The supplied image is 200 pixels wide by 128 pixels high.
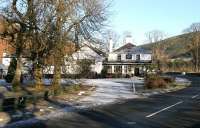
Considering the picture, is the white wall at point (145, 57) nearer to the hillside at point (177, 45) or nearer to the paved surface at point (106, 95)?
the hillside at point (177, 45)

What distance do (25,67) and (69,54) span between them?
706cm

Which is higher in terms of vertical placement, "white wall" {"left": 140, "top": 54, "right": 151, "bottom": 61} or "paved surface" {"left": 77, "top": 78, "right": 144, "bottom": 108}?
"white wall" {"left": 140, "top": 54, "right": 151, "bottom": 61}

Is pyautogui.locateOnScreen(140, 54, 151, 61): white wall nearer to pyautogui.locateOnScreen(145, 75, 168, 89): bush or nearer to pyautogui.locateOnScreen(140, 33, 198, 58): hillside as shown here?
pyautogui.locateOnScreen(140, 33, 198, 58): hillside

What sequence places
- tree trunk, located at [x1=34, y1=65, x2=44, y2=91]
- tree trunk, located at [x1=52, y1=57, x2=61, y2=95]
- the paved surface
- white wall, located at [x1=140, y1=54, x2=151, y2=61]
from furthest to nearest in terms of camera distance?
white wall, located at [x1=140, y1=54, x2=151, y2=61] → tree trunk, located at [x1=34, y1=65, x2=44, y2=91] → tree trunk, located at [x1=52, y1=57, x2=61, y2=95] → the paved surface

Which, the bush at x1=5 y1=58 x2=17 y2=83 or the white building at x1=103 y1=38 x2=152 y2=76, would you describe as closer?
the bush at x1=5 y1=58 x2=17 y2=83

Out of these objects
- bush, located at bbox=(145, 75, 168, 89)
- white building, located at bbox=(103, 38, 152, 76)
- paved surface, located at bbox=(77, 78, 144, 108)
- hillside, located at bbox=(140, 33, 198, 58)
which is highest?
hillside, located at bbox=(140, 33, 198, 58)

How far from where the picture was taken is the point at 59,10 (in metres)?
36.0

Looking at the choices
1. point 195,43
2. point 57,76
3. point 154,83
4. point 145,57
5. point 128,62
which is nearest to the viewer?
point 57,76

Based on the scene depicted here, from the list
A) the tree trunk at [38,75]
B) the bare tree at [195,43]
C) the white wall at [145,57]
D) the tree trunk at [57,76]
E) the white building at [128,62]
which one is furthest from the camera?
the bare tree at [195,43]

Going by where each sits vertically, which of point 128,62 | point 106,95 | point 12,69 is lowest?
point 106,95

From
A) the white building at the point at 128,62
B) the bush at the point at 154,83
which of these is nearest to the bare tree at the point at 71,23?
the bush at the point at 154,83

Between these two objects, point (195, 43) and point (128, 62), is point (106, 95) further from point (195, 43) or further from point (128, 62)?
Result: point (195, 43)

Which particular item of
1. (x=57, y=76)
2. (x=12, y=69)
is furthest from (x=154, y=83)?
(x=57, y=76)

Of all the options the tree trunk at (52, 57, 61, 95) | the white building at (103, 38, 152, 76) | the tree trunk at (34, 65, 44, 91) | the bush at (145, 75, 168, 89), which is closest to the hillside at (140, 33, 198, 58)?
the white building at (103, 38, 152, 76)
